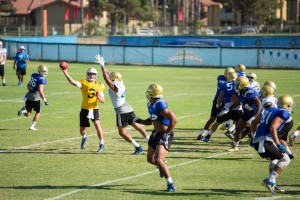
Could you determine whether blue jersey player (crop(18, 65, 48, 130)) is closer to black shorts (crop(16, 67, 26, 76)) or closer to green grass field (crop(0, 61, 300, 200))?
green grass field (crop(0, 61, 300, 200))

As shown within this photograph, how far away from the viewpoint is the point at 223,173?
1436 cm

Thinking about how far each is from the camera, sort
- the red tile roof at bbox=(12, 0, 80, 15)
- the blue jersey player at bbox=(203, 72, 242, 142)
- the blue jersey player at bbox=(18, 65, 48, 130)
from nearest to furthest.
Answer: the blue jersey player at bbox=(203, 72, 242, 142) → the blue jersey player at bbox=(18, 65, 48, 130) → the red tile roof at bbox=(12, 0, 80, 15)

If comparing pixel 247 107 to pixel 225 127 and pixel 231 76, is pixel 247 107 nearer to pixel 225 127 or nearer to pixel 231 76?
pixel 231 76

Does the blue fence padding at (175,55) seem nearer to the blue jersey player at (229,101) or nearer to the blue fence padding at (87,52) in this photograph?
the blue fence padding at (87,52)

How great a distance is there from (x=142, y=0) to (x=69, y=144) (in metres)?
103

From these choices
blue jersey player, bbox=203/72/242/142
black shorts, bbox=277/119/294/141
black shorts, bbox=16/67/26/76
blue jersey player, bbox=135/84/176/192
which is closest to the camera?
blue jersey player, bbox=135/84/176/192

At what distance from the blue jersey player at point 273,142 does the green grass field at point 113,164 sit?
1.06 ft

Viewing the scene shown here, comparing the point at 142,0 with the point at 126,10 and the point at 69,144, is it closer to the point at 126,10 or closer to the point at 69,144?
the point at 126,10

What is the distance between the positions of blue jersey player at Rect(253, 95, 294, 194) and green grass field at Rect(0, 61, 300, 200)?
32cm

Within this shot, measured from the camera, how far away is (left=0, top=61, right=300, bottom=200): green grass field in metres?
12.6

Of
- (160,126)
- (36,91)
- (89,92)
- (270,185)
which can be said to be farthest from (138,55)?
(270,185)

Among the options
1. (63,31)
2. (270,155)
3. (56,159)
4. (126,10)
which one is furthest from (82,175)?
(126,10)

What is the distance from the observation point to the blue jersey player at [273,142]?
480 inches

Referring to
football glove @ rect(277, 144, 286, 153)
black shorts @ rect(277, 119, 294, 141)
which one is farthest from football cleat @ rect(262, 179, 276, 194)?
black shorts @ rect(277, 119, 294, 141)
